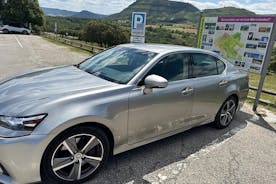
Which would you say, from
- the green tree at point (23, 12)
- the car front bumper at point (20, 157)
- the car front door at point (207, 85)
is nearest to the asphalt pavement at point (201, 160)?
the car front door at point (207, 85)

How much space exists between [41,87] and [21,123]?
25.8 inches

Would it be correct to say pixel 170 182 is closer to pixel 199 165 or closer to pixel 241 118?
pixel 199 165

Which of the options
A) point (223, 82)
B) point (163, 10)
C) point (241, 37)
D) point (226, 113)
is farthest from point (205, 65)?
point (163, 10)

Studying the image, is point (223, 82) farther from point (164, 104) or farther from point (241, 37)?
point (241, 37)

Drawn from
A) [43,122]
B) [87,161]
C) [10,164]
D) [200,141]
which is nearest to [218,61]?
[200,141]

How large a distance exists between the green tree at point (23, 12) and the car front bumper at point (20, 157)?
48.0 metres

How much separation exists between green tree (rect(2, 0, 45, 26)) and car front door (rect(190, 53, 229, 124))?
47333 millimetres

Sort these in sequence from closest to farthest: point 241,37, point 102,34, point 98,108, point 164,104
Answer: point 98,108 < point 164,104 < point 241,37 < point 102,34

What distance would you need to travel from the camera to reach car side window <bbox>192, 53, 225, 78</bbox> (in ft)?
12.4

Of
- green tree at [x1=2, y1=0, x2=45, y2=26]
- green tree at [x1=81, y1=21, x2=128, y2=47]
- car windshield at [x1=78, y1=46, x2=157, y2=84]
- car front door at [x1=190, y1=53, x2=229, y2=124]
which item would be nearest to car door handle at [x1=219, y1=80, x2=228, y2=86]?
car front door at [x1=190, y1=53, x2=229, y2=124]

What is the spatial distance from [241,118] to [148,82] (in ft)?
11.1

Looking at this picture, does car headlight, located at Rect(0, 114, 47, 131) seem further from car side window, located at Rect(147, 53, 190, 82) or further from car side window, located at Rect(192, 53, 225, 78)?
car side window, located at Rect(192, 53, 225, 78)

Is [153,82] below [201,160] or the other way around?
Result: the other way around

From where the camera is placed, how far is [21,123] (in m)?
2.19
